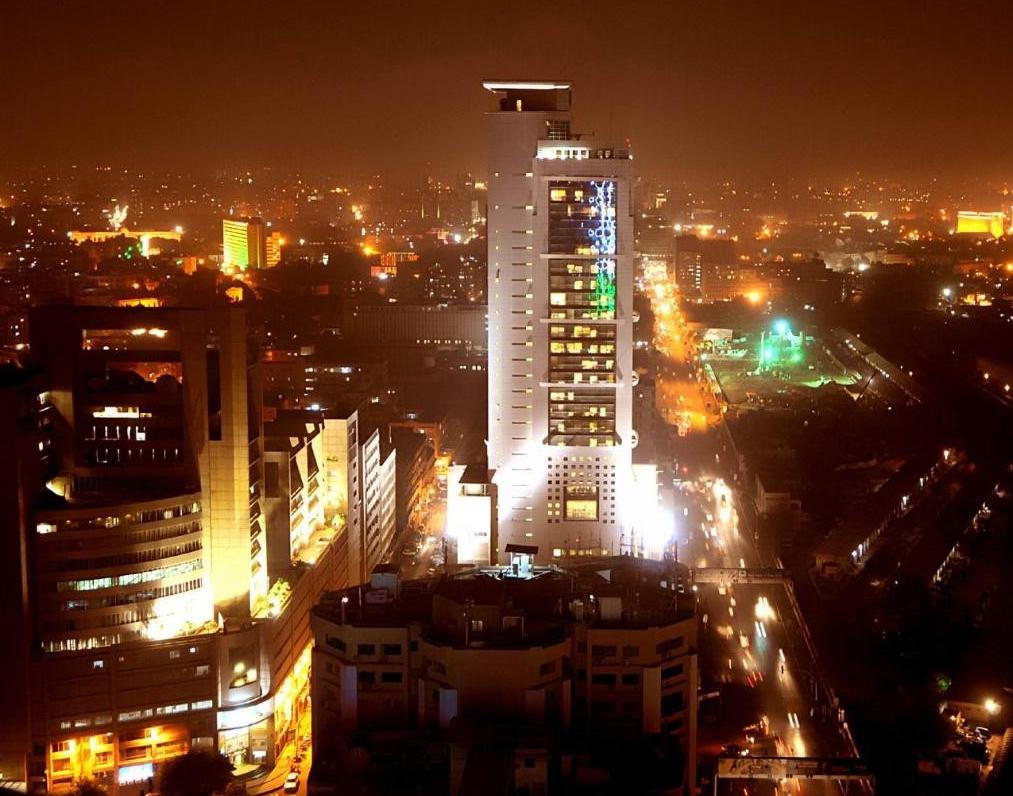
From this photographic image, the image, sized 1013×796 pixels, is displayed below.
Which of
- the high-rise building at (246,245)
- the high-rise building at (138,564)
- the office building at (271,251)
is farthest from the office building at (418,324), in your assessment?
the high-rise building at (138,564)

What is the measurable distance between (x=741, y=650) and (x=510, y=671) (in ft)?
12.7

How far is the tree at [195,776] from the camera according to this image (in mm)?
7641

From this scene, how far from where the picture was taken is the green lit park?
72.3 feet

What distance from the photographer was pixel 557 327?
1199 centimetres

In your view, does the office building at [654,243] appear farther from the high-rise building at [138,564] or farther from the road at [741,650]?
the high-rise building at [138,564]

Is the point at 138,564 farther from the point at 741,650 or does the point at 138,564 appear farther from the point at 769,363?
the point at 769,363

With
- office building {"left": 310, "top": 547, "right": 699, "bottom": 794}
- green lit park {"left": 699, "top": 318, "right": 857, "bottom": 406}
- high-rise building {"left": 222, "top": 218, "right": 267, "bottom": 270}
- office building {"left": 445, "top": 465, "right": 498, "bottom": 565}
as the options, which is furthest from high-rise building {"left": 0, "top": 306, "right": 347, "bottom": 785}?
high-rise building {"left": 222, "top": 218, "right": 267, "bottom": 270}

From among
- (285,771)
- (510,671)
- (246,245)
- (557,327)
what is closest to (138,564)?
(285,771)

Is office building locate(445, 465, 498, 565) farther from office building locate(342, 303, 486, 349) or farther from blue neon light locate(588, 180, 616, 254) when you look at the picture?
office building locate(342, 303, 486, 349)

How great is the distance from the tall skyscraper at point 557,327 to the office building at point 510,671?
4.44m

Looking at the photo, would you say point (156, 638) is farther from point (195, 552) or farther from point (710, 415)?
point (710, 415)

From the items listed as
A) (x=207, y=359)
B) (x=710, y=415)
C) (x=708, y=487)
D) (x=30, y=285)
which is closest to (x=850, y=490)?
(x=708, y=487)

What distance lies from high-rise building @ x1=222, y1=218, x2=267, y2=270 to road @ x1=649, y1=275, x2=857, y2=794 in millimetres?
17857

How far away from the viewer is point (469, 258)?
109ft
